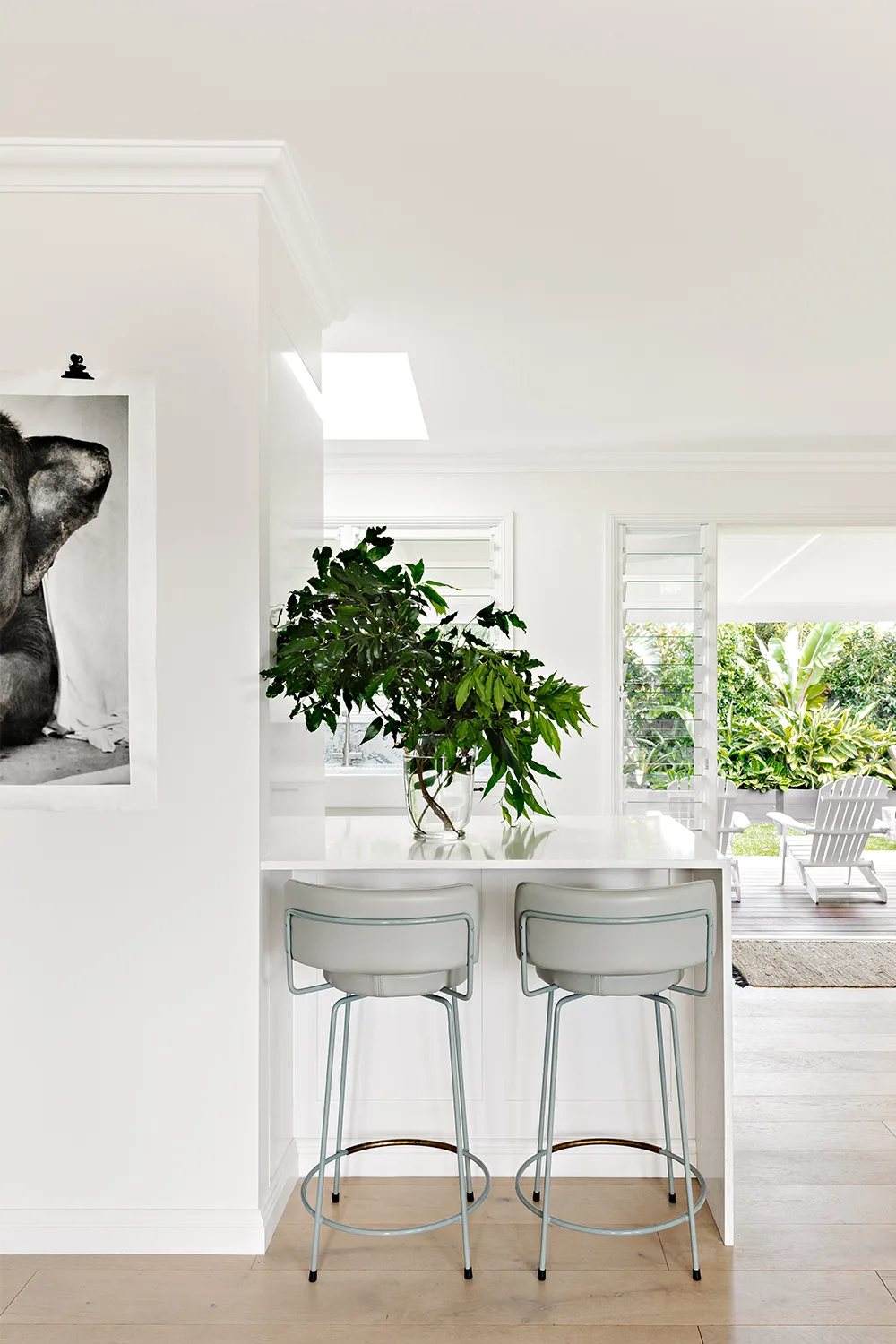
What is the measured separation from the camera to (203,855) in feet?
8.20

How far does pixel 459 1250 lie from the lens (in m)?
2.50

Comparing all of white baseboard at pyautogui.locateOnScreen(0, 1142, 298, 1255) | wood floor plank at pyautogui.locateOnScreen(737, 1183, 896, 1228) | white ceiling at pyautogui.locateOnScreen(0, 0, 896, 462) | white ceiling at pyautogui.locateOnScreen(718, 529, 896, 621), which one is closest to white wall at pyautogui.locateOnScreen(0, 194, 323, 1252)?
white baseboard at pyautogui.locateOnScreen(0, 1142, 298, 1255)

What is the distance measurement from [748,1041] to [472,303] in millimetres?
3040

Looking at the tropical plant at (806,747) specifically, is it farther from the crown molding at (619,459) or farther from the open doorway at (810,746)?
the crown molding at (619,459)

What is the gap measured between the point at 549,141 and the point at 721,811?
4.96m

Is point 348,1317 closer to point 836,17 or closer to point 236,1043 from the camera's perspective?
point 236,1043

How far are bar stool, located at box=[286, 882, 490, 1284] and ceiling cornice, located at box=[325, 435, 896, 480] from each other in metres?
3.38

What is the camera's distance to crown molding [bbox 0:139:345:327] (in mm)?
2396

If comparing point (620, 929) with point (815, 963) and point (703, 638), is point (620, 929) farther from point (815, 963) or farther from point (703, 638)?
point (703, 638)

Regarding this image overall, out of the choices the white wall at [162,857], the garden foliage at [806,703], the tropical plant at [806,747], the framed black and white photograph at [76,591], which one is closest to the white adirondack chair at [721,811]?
the white wall at [162,857]

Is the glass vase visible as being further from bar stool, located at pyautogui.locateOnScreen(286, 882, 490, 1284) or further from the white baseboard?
the white baseboard

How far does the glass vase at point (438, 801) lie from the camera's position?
9.29 ft

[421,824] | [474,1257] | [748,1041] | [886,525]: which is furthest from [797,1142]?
[886,525]

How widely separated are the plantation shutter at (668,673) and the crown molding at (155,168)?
3.41 meters
